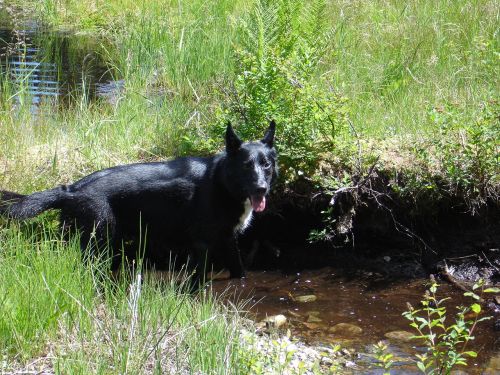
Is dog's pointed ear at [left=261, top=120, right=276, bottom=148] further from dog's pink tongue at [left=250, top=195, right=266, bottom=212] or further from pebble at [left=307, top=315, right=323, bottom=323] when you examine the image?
pebble at [left=307, top=315, right=323, bottom=323]

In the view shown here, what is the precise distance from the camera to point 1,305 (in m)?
4.11

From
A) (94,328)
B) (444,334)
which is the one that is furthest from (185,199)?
(444,334)

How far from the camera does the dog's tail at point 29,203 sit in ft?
19.3

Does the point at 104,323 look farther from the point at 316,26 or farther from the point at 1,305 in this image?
the point at 316,26

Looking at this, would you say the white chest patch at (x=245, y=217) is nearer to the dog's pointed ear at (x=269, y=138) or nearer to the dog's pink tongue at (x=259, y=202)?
the dog's pink tongue at (x=259, y=202)

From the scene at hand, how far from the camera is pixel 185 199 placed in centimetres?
653

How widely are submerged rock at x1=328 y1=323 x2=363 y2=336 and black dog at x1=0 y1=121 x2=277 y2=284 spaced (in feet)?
3.84

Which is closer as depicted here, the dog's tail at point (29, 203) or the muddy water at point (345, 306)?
the muddy water at point (345, 306)

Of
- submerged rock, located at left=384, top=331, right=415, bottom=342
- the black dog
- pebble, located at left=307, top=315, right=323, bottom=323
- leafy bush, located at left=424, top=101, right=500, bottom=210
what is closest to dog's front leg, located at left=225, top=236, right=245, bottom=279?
the black dog

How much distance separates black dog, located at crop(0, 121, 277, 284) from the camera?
6172mm

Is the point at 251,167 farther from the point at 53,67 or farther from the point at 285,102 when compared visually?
the point at 53,67

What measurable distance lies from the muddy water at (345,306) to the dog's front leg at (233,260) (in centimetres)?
9

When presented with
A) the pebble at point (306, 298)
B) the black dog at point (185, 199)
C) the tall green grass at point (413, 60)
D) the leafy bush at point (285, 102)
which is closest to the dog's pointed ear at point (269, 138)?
the black dog at point (185, 199)

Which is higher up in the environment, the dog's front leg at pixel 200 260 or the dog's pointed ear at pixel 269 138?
the dog's pointed ear at pixel 269 138
